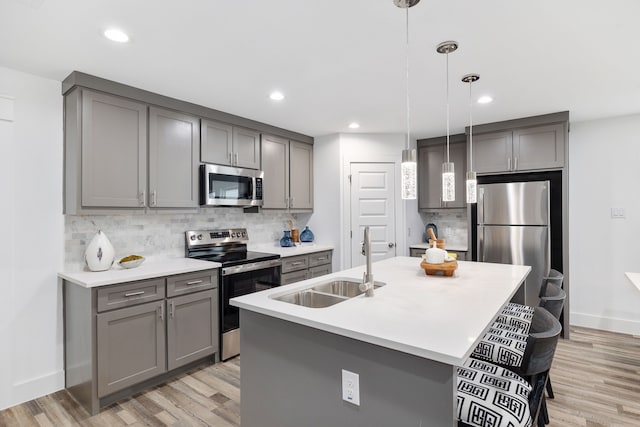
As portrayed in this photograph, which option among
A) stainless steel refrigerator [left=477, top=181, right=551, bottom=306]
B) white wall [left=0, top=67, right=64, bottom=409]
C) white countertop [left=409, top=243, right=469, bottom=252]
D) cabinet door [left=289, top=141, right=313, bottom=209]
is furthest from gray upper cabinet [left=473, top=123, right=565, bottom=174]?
white wall [left=0, top=67, right=64, bottom=409]

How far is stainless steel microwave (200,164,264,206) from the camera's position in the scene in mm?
3266

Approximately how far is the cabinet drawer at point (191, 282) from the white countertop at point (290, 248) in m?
0.89

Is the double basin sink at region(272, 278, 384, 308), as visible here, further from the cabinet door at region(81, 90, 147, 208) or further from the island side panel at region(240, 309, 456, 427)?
the cabinet door at region(81, 90, 147, 208)

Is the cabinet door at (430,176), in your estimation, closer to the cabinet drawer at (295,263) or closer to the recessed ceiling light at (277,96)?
the cabinet drawer at (295,263)

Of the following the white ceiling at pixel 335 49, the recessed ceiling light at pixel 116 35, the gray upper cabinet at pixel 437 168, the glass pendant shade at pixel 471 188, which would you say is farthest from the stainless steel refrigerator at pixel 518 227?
the recessed ceiling light at pixel 116 35

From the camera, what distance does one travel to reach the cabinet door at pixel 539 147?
3619 mm

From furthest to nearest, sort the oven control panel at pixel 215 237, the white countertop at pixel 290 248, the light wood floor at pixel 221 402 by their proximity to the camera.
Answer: the white countertop at pixel 290 248 → the oven control panel at pixel 215 237 → the light wood floor at pixel 221 402

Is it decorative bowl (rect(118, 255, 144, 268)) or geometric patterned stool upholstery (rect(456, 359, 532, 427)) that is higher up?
decorative bowl (rect(118, 255, 144, 268))

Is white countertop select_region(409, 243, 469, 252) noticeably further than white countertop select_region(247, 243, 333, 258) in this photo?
Yes

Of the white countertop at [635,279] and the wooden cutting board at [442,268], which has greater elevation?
the wooden cutting board at [442,268]

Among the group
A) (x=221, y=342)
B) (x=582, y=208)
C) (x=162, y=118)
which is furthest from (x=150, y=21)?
(x=582, y=208)

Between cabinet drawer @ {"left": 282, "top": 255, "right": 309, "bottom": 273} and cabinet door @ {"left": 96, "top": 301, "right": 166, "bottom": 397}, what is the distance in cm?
139

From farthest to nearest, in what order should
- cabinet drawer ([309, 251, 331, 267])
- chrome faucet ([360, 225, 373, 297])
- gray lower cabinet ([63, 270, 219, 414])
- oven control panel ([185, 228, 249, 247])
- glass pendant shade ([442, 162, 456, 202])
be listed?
1. cabinet drawer ([309, 251, 331, 267])
2. oven control panel ([185, 228, 249, 247])
3. gray lower cabinet ([63, 270, 219, 414])
4. glass pendant shade ([442, 162, 456, 202])
5. chrome faucet ([360, 225, 373, 297])

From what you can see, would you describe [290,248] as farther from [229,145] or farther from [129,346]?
[129,346]
